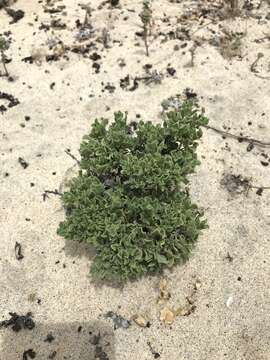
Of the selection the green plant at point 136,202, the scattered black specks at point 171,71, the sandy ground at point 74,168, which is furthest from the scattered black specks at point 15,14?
the green plant at point 136,202

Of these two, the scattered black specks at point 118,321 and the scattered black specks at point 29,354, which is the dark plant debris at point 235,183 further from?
the scattered black specks at point 29,354

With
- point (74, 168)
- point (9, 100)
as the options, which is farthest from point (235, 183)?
point (9, 100)

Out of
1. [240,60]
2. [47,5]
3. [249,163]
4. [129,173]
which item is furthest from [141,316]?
[47,5]

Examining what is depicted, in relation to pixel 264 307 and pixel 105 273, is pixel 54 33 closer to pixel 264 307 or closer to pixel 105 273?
pixel 105 273

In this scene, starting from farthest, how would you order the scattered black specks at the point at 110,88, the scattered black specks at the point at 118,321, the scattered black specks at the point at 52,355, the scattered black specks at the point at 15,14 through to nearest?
the scattered black specks at the point at 15,14
the scattered black specks at the point at 110,88
the scattered black specks at the point at 118,321
the scattered black specks at the point at 52,355

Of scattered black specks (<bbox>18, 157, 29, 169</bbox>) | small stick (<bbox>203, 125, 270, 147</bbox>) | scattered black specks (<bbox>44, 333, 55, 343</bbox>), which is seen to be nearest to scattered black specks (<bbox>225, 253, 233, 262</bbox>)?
small stick (<bbox>203, 125, 270, 147</bbox>)

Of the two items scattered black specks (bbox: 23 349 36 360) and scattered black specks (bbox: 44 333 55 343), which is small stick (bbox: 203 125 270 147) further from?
scattered black specks (bbox: 23 349 36 360)

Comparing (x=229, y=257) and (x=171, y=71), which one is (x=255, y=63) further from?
(x=229, y=257)
